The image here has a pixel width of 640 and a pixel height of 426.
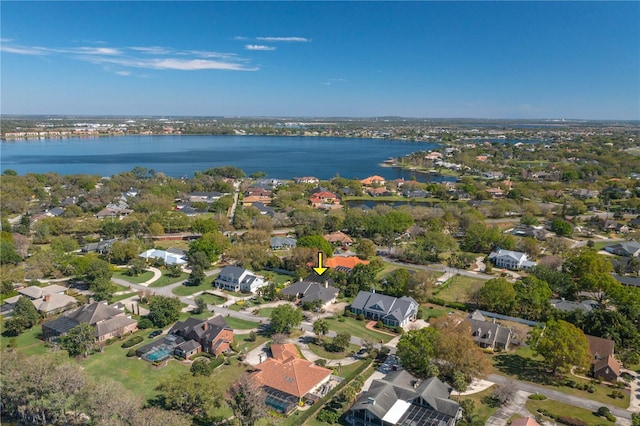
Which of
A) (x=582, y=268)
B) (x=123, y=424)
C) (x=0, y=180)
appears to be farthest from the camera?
(x=0, y=180)

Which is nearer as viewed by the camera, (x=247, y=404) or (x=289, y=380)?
(x=247, y=404)

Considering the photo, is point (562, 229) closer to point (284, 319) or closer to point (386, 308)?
point (386, 308)

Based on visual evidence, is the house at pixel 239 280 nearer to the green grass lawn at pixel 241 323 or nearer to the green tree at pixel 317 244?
the green grass lawn at pixel 241 323

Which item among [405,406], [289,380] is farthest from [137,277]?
[405,406]

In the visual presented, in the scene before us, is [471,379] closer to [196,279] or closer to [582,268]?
[582,268]

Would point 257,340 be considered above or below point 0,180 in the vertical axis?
below

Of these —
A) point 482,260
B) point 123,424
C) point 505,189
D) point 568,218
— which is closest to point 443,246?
point 482,260

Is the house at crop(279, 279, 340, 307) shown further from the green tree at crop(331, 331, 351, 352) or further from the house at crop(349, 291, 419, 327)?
the green tree at crop(331, 331, 351, 352)

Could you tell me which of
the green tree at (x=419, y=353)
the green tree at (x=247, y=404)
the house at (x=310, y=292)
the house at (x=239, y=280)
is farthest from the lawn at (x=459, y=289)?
the green tree at (x=247, y=404)
